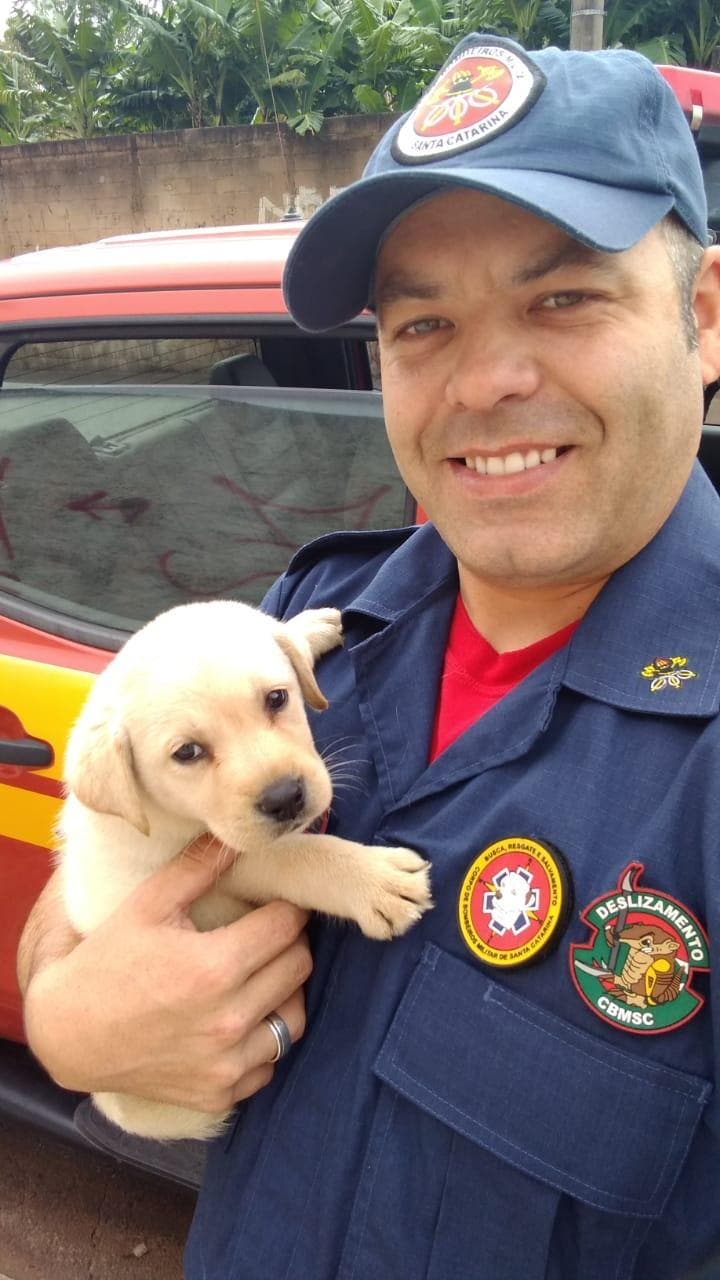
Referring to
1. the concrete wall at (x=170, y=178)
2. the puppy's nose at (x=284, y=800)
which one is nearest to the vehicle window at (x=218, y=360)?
the puppy's nose at (x=284, y=800)

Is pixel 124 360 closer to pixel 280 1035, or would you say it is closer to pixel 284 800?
pixel 284 800

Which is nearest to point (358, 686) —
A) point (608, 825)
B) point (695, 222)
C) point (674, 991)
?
point (608, 825)

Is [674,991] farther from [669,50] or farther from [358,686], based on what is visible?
[669,50]

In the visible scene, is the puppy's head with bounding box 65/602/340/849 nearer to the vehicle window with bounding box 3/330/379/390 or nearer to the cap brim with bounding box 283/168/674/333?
the cap brim with bounding box 283/168/674/333

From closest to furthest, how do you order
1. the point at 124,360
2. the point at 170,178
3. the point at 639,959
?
the point at 639,959, the point at 124,360, the point at 170,178

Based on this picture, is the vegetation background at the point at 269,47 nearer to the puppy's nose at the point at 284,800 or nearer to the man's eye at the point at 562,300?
the man's eye at the point at 562,300

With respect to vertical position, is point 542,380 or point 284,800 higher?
point 542,380

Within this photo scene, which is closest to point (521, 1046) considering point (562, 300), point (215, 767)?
point (215, 767)
